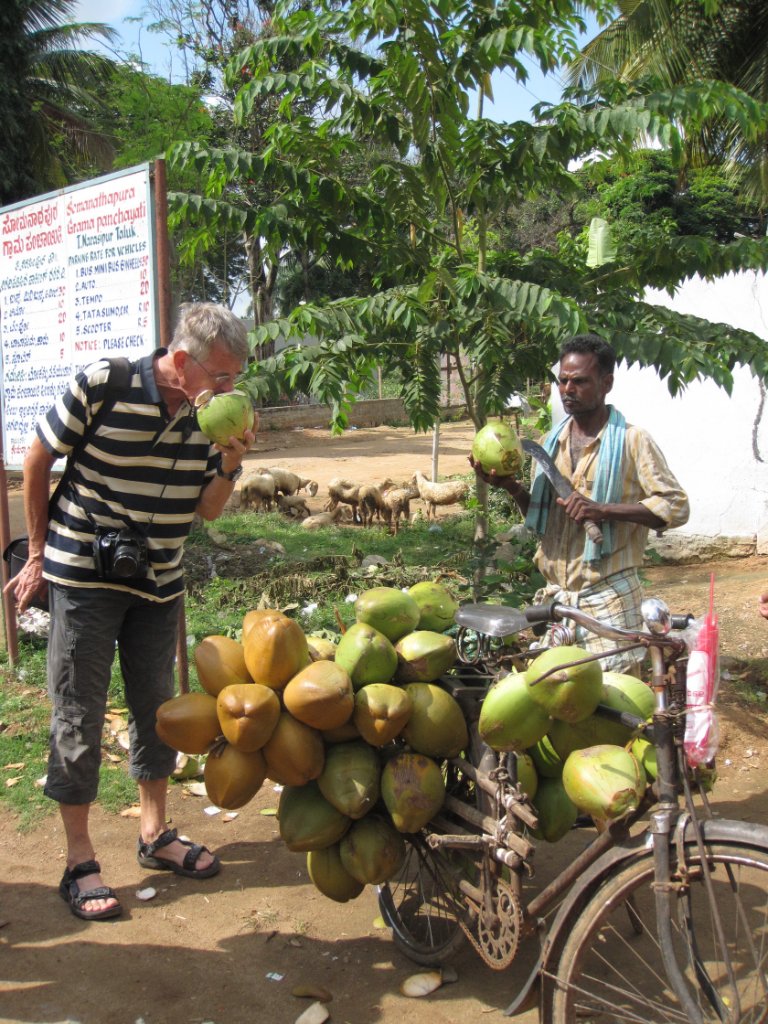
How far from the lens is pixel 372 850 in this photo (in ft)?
8.37

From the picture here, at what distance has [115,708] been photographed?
15.8 ft

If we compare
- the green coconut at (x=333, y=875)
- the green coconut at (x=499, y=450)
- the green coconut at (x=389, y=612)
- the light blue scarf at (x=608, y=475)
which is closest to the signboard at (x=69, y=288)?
the green coconut at (x=499, y=450)

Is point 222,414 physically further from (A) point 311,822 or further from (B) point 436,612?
(A) point 311,822

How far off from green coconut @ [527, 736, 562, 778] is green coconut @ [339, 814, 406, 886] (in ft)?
1.60

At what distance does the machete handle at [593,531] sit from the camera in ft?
9.22

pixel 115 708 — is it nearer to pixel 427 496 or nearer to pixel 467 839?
pixel 467 839

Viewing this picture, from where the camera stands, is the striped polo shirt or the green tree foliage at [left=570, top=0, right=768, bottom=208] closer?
the striped polo shirt

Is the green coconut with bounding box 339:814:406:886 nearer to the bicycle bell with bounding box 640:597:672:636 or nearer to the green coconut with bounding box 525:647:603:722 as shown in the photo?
the green coconut with bounding box 525:647:603:722

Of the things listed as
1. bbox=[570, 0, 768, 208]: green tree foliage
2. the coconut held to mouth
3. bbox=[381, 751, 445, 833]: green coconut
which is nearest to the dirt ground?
bbox=[381, 751, 445, 833]: green coconut

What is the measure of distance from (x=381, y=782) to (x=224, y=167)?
11.0ft

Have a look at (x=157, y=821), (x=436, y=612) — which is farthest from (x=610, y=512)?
(x=157, y=821)

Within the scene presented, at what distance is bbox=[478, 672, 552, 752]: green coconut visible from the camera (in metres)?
2.20

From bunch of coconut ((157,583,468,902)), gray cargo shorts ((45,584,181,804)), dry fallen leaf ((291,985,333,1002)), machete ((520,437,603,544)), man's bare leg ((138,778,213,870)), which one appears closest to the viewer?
bunch of coconut ((157,583,468,902))

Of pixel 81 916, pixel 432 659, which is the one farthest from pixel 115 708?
pixel 432 659
